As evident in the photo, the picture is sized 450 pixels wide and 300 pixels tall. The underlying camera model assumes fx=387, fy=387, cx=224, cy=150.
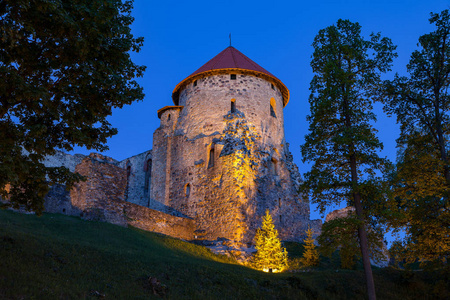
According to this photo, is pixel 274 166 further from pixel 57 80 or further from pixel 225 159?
pixel 57 80

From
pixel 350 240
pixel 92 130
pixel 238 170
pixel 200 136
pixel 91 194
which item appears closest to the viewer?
pixel 92 130

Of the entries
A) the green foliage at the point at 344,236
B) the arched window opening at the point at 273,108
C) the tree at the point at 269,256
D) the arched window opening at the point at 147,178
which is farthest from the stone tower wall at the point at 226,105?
the green foliage at the point at 344,236

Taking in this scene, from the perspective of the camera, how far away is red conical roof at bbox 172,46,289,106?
85.5 feet

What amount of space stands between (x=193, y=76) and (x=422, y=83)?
15221mm

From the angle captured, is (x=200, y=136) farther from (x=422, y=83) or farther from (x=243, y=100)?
(x=422, y=83)

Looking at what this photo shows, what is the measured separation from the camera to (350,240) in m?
13.1

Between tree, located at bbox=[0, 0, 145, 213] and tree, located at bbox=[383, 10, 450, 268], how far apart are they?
32.2 feet

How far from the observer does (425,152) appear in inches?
577

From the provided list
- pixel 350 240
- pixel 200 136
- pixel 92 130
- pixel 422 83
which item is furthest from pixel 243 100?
pixel 92 130

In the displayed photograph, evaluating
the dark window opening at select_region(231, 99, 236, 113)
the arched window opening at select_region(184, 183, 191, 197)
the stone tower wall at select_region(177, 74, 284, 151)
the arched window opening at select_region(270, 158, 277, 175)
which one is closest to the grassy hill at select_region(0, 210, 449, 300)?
the arched window opening at select_region(184, 183, 191, 197)

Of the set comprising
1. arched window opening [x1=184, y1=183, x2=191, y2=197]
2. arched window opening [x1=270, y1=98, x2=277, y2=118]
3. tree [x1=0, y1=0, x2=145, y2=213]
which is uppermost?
arched window opening [x1=270, y1=98, x2=277, y2=118]

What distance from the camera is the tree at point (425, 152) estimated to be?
42.7 ft

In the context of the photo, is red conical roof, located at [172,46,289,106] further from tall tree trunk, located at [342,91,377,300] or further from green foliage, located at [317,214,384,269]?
green foliage, located at [317,214,384,269]

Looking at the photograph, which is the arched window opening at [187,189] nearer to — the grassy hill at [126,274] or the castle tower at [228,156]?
the castle tower at [228,156]
